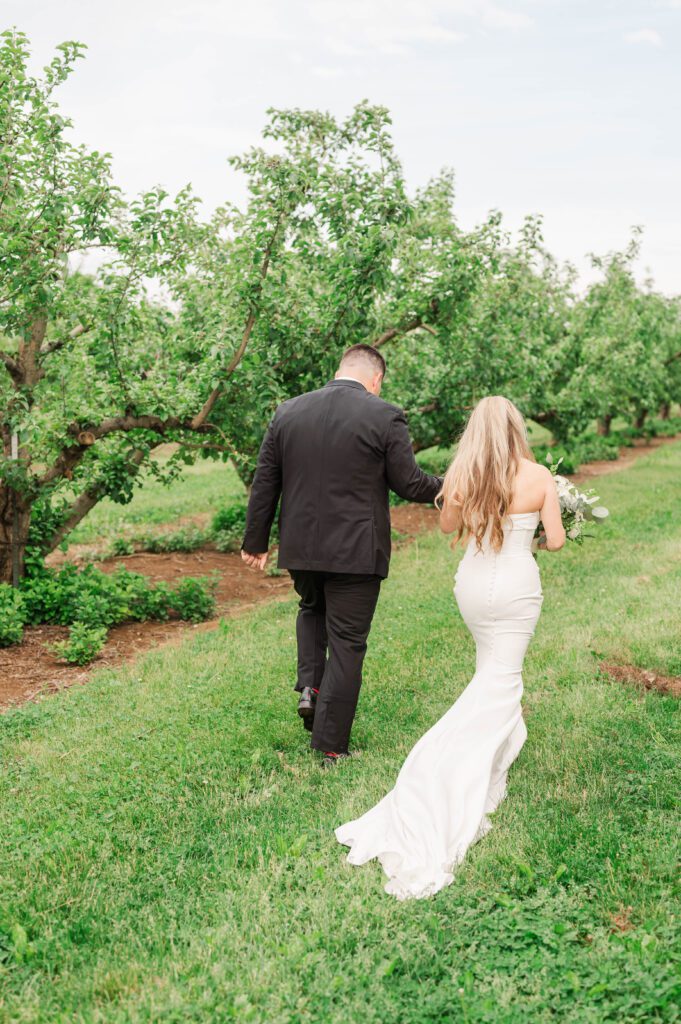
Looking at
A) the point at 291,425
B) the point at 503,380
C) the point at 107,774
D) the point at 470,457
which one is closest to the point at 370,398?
the point at 291,425

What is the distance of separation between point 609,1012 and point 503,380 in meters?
14.3

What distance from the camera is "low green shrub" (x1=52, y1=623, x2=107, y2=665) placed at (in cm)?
796

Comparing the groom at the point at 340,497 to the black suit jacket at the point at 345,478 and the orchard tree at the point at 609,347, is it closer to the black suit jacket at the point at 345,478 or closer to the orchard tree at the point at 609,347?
the black suit jacket at the point at 345,478

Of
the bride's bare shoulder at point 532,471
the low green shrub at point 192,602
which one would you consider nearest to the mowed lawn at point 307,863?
the bride's bare shoulder at point 532,471

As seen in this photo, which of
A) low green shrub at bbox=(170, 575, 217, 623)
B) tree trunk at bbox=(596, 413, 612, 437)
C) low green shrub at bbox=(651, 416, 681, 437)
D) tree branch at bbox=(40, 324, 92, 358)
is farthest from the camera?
low green shrub at bbox=(651, 416, 681, 437)

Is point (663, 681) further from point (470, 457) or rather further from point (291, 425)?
point (291, 425)

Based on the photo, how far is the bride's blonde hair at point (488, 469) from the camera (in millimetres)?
4531

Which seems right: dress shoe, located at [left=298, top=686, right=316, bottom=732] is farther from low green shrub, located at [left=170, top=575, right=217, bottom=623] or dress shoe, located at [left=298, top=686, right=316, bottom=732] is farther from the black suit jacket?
low green shrub, located at [left=170, top=575, right=217, bottom=623]

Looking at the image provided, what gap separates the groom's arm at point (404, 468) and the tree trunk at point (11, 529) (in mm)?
5275

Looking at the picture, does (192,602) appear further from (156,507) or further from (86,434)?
(156,507)

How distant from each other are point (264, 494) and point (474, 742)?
203 centimetres

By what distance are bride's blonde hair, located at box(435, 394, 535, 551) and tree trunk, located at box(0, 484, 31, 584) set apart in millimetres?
5914

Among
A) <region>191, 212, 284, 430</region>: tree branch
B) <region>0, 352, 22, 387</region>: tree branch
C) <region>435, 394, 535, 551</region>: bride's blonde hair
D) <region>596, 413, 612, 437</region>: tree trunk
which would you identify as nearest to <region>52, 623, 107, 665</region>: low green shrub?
<region>191, 212, 284, 430</region>: tree branch

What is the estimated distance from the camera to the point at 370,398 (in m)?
5.26
